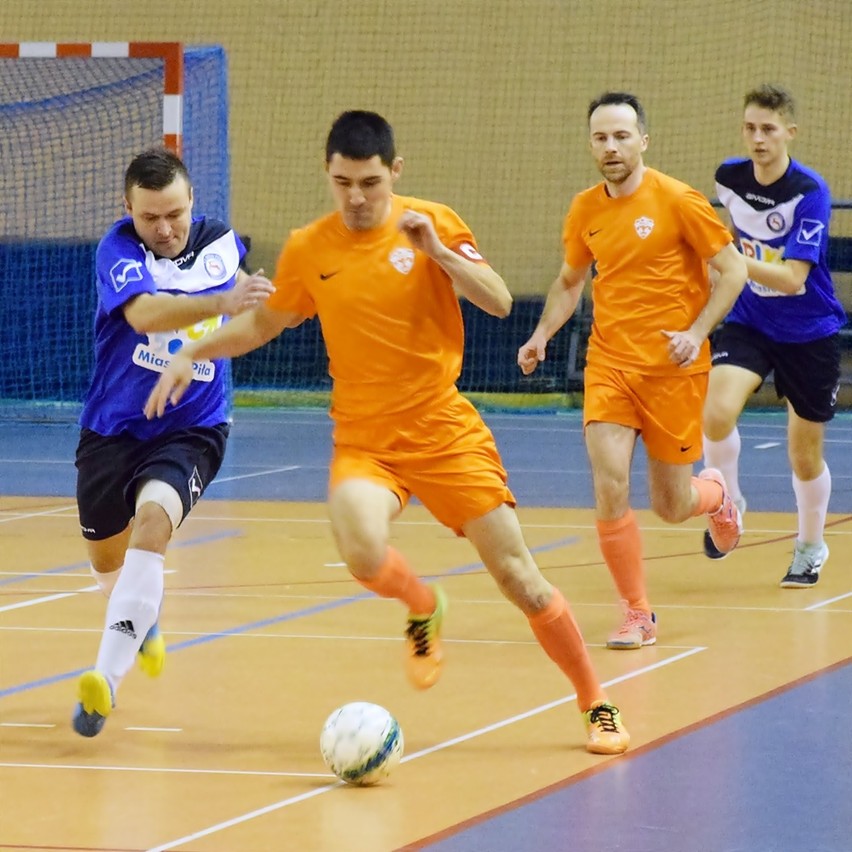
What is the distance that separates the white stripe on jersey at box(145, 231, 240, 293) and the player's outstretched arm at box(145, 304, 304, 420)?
0.41 meters

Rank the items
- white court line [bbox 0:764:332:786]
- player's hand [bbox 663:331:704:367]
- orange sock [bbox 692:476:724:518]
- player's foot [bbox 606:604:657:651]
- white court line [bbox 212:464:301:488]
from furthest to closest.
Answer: white court line [bbox 212:464:301:488], orange sock [bbox 692:476:724:518], player's foot [bbox 606:604:657:651], player's hand [bbox 663:331:704:367], white court line [bbox 0:764:332:786]

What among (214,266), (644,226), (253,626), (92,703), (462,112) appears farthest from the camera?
(462,112)

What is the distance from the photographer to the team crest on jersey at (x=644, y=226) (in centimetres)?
592

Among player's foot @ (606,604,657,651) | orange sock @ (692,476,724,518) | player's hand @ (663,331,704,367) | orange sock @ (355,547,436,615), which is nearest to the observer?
orange sock @ (355,547,436,615)

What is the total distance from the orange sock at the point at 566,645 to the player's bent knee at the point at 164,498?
1.03 m

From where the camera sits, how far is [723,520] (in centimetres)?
667

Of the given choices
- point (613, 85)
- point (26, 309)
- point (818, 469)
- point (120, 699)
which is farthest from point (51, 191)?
point (120, 699)

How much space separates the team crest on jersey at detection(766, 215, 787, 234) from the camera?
6.80 m

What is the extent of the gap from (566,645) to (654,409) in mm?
1597

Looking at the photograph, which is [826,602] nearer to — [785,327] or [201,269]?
[785,327]

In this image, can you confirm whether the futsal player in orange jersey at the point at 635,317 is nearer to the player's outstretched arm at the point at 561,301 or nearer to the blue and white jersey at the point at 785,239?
the player's outstretched arm at the point at 561,301

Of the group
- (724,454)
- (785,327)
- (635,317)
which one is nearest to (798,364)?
(785,327)

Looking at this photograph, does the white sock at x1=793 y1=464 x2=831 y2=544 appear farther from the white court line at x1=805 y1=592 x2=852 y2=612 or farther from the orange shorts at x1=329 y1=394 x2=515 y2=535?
the orange shorts at x1=329 y1=394 x2=515 y2=535

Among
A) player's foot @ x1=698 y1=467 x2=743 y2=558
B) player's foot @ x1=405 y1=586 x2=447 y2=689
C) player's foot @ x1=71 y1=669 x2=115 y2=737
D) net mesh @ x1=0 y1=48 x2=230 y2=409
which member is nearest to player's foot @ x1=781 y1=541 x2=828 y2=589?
player's foot @ x1=698 y1=467 x2=743 y2=558
